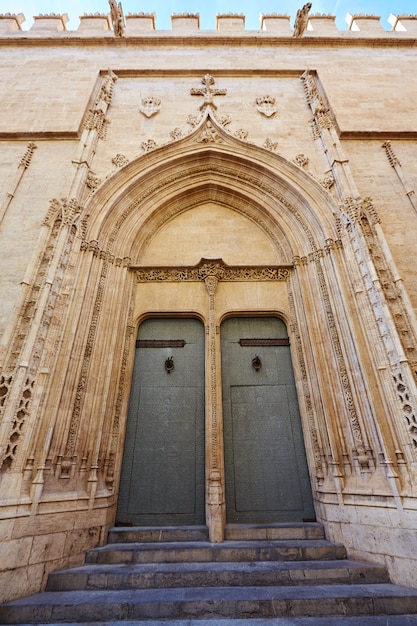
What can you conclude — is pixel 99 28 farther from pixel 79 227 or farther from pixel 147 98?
pixel 79 227

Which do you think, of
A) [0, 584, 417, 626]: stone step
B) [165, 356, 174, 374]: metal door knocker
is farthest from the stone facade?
[165, 356, 174, 374]: metal door knocker

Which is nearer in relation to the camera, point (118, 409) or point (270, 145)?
point (118, 409)

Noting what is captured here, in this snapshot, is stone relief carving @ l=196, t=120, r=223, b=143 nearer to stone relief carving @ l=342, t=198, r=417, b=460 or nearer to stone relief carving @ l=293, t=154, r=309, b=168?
stone relief carving @ l=293, t=154, r=309, b=168

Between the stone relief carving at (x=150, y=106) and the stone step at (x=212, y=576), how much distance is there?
28.9 ft

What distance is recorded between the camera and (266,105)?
7.91m

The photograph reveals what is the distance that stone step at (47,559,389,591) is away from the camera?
10.9ft

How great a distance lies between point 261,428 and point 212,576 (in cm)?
227

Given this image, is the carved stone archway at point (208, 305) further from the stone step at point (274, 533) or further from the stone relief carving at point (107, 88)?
the stone relief carving at point (107, 88)

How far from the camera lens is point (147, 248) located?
679 centimetres

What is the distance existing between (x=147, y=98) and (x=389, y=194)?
633 cm

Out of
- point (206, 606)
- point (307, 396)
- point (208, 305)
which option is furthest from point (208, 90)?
point (206, 606)

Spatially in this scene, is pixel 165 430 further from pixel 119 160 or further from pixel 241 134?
pixel 241 134

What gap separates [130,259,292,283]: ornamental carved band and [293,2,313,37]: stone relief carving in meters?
7.72

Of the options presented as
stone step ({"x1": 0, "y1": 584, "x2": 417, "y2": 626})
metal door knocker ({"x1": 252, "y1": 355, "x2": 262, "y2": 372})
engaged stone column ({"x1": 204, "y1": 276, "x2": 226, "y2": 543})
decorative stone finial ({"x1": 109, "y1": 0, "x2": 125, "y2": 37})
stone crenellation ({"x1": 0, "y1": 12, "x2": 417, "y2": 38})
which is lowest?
stone step ({"x1": 0, "y1": 584, "x2": 417, "y2": 626})
